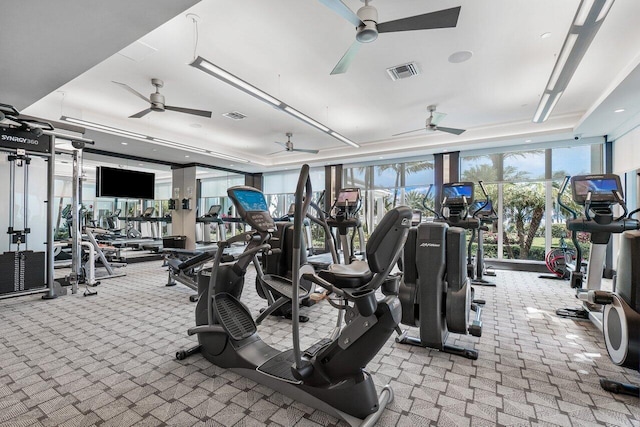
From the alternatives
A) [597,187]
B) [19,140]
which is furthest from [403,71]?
A: [19,140]


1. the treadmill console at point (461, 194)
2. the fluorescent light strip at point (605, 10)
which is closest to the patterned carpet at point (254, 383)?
the treadmill console at point (461, 194)

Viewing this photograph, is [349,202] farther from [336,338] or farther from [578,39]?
[336,338]

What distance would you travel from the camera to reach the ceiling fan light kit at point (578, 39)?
240 centimetres

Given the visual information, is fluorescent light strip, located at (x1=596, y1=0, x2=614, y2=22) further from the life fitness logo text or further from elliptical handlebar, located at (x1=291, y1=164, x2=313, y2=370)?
the life fitness logo text

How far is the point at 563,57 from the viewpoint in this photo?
3.23 meters

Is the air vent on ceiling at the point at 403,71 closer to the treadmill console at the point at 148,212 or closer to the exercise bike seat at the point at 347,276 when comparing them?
the exercise bike seat at the point at 347,276

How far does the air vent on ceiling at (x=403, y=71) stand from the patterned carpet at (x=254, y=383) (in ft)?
11.9

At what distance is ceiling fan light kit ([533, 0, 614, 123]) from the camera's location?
2.40 m

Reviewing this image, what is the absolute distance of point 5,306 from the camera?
419 cm

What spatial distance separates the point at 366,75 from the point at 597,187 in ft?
10.9

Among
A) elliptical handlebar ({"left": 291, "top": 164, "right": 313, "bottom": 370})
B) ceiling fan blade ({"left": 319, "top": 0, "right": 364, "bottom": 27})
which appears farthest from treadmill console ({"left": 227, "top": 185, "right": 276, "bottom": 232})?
ceiling fan blade ({"left": 319, "top": 0, "right": 364, "bottom": 27})

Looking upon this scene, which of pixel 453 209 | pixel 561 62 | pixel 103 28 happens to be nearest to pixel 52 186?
pixel 103 28

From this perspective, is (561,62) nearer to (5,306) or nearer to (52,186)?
(52,186)

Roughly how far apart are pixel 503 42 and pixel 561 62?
695mm
